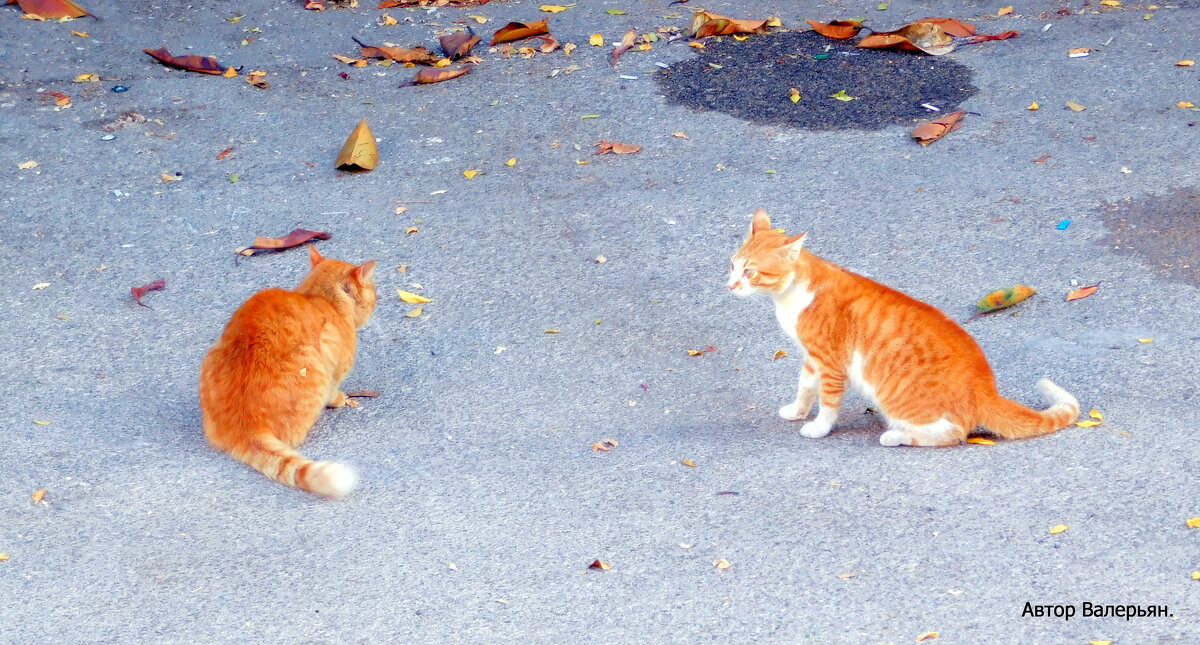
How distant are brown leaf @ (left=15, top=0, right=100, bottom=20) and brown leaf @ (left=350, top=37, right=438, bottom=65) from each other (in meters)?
2.45

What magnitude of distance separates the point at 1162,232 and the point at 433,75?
5193 millimetres

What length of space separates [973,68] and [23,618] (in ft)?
23.7

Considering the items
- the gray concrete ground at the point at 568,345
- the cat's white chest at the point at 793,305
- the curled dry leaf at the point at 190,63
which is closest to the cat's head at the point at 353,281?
the gray concrete ground at the point at 568,345

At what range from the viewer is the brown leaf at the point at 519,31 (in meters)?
9.02

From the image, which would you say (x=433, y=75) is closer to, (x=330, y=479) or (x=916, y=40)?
(x=916, y=40)

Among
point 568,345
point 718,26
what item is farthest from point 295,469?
point 718,26

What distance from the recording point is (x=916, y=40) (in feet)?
28.4

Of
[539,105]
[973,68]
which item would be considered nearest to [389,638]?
[539,105]

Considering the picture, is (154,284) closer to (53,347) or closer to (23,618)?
(53,347)

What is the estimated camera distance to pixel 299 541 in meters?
4.03

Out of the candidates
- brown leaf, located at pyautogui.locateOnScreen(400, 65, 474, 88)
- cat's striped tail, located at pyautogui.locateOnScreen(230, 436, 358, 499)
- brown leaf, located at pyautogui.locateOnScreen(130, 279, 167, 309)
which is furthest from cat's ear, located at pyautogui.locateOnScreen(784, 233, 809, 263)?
brown leaf, located at pyautogui.locateOnScreen(400, 65, 474, 88)

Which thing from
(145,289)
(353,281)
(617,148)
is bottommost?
(145,289)

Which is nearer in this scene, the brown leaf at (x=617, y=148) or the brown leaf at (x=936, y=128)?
the brown leaf at (x=936, y=128)

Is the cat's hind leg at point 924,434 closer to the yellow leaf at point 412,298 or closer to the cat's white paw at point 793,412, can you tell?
the cat's white paw at point 793,412
